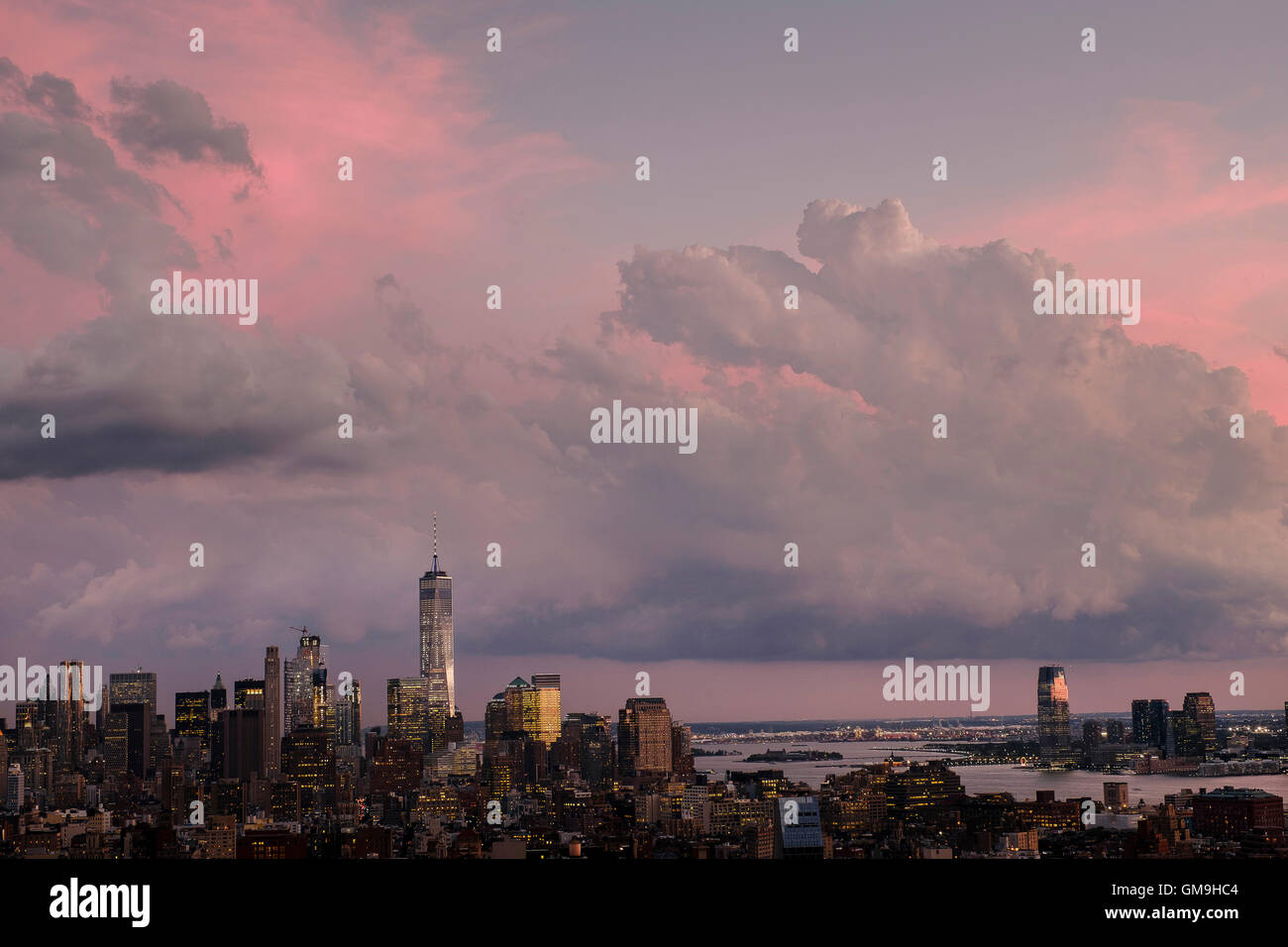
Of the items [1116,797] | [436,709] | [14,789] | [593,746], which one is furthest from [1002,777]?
[14,789]

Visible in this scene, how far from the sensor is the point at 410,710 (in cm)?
12094

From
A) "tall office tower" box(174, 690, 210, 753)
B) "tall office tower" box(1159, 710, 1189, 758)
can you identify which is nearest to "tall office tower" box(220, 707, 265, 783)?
"tall office tower" box(174, 690, 210, 753)

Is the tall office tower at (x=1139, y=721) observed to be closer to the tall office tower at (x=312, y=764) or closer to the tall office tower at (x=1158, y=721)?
the tall office tower at (x=1158, y=721)

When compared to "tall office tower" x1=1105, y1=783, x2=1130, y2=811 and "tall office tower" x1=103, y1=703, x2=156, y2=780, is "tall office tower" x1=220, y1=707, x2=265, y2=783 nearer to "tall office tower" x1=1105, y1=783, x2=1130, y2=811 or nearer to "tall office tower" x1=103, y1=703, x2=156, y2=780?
"tall office tower" x1=103, y1=703, x2=156, y2=780

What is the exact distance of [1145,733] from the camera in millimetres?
86438

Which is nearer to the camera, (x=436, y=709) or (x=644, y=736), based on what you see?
(x=644, y=736)

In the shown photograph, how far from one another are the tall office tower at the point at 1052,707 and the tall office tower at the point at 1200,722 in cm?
794

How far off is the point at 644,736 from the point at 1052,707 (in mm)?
29436

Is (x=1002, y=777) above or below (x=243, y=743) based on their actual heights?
above

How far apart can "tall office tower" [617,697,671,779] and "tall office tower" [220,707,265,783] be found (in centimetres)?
2669

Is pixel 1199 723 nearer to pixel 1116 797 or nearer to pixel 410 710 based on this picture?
pixel 1116 797
